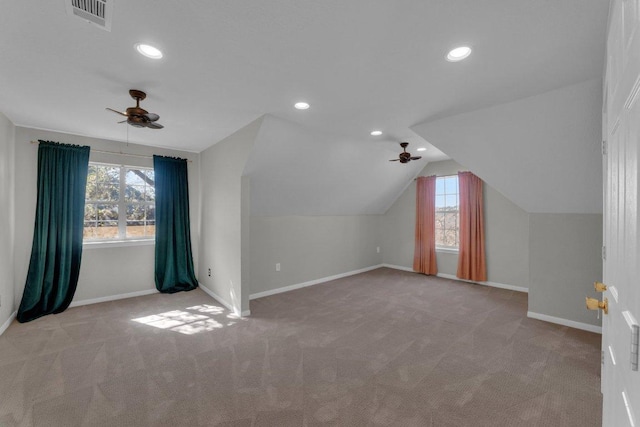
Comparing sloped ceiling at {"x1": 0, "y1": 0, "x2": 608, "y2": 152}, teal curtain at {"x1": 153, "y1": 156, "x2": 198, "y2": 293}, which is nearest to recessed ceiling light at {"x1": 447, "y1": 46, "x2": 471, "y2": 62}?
sloped ceiling at {"x1": 0, "y1": 0, "x2": 608, "y2": 152}

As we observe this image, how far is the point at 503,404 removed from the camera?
2029 mm

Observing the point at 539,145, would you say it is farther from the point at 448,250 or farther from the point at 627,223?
the point at 448,250

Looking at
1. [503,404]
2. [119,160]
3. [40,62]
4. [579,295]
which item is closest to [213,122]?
→ [40,62]

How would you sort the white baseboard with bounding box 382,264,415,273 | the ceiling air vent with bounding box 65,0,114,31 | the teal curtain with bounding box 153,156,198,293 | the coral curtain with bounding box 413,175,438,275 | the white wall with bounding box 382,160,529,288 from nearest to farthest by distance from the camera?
the ceiling air vent with bounding box 65,0,114,31
the teal curtain with bounding box 153,156,198,293
the white wall with bounding box 382,160,529,288
the coral curtain with bounding box 413,175,438,275
the white baseboard with bounding box 382,264,415,273

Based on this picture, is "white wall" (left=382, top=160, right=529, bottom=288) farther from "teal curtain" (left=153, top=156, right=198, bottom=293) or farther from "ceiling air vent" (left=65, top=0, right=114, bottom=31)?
"ceiling air vent" (left=65, top=0, right=114, bottom=31)

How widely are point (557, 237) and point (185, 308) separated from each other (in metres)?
4.95

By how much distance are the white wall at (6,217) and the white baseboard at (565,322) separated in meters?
6.28

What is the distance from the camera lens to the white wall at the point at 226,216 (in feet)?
12.0

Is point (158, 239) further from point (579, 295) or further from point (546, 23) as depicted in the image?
point (579, 295)

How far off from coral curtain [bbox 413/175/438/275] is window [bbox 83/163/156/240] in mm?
5068

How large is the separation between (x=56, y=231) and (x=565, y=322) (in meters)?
6.54

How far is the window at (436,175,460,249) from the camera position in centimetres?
568

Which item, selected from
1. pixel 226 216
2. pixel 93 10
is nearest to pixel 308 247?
pixel 226 216

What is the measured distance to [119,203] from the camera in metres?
4.38
